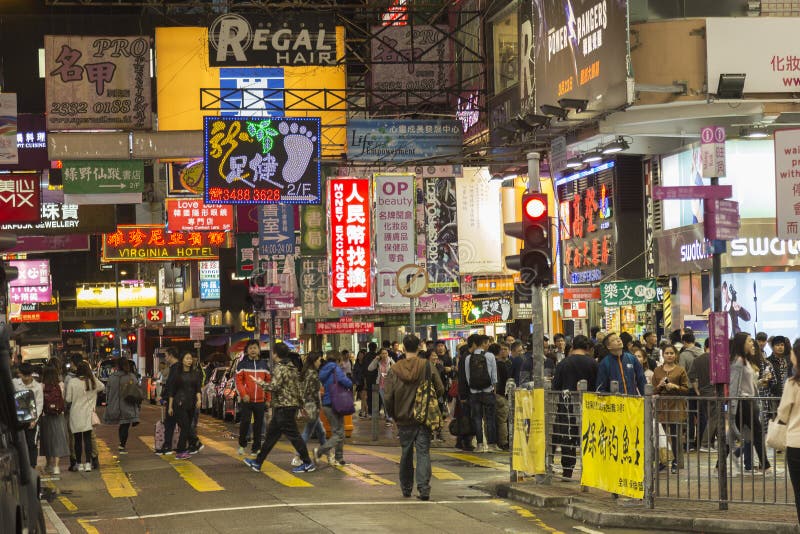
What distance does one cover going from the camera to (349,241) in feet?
99.1

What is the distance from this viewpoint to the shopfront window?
3366 cm

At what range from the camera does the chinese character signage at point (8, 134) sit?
27078mm

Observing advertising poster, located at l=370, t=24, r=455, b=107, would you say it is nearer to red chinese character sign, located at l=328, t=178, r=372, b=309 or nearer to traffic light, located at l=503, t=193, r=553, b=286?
red chinese character sign, located at l=328, t=178, r=372, b=309

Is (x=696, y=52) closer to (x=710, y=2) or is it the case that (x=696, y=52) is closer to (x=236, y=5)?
(x=710, y=2)

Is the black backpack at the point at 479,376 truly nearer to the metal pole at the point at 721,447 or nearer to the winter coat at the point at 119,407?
the winter coat at the point at 119,407

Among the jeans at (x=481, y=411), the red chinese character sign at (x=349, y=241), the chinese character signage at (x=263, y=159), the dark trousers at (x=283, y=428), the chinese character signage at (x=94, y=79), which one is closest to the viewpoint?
the dark trousers at (x=283, y=428)

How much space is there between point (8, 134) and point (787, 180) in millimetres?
17860

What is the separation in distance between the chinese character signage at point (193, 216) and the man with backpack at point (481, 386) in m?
17.4

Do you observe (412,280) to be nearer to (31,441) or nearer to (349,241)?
(31,441)

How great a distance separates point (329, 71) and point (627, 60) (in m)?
7.75

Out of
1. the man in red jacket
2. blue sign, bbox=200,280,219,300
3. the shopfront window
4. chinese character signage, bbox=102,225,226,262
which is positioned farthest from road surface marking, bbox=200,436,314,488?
blue sign, bbox=200,280,219,300

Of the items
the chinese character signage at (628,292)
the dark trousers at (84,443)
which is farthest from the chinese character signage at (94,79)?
the chinese character signage at (628,292)

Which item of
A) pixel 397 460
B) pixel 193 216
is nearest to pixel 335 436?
pixel 397 460

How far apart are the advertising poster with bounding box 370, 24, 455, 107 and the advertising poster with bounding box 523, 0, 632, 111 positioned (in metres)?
2.59
